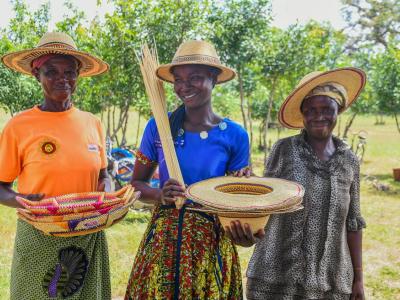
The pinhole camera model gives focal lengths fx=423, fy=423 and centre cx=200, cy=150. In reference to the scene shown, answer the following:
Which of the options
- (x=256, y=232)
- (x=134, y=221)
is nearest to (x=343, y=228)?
(x=256, y=232)

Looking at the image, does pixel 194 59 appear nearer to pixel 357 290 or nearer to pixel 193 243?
pixel 193 243

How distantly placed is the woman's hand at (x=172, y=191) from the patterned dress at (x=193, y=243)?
0.12 m

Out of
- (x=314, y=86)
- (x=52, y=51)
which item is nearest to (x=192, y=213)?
(x=314, y=86)

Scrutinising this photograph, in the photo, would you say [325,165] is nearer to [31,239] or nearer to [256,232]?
[256,232]

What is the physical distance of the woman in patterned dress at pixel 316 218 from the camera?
194 cm

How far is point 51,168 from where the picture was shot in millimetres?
1891

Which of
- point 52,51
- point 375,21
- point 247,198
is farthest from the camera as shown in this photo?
point 375,21

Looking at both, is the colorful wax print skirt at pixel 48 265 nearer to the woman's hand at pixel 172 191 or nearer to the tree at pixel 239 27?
the woman's hand at pixel 172 191

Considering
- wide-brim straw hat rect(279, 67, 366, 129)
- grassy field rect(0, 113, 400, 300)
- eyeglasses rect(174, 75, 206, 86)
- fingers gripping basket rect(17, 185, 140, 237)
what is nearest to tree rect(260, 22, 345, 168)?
grassy field rect(0, 113, 400, 300)

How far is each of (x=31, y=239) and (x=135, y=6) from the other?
19.6 ft

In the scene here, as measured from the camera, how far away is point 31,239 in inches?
75.9

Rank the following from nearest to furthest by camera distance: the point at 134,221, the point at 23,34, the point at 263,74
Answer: the point at 134,221, the point at 23,34, the point at 263,74

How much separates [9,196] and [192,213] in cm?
81

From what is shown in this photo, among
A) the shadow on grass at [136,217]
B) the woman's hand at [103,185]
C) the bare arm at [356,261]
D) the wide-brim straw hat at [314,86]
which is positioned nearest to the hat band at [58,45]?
the woman's hand at [103,185]
